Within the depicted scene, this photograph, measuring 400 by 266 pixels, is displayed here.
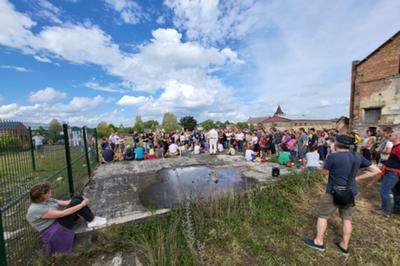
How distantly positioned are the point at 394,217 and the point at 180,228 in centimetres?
442

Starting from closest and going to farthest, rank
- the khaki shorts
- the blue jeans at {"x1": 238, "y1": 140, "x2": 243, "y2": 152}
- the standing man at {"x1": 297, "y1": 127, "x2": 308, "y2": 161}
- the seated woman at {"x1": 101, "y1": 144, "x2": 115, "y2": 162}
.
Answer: the khaki shorts, the standing man at {"x1": 297, "y1": 127, "x2": 308, "y2": 161}, the seated woman at {"x1": 101, "y1": 144, "x2": 115, "y2": 162}, the blue jeans at {"x1": 238, "y1": 140, "x2": 243, "y2": 152}

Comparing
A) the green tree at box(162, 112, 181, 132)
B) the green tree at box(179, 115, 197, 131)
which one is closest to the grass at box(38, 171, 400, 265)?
the green tree at box(179, 115, 197, 131)

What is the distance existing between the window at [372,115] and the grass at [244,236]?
10966 mm

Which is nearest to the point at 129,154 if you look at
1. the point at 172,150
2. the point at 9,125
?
the point at 172,150

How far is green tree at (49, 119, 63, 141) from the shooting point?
4.23 meters

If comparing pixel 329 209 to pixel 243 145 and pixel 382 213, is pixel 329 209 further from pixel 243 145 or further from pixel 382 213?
pixel 243 145

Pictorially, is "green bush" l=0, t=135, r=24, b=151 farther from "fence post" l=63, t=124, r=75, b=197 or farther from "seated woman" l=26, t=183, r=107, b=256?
"fence post" l=63, t=124, r=75, b=197

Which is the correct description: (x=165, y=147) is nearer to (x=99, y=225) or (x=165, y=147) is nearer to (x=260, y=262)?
(x=99, y=225)

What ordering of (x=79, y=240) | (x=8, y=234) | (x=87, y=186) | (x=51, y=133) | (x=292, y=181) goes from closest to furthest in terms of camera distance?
(x=8, y=234) < (x=79, y=240) < (x=51, y=133) < (x=292, y=181) < (x=87, y=186)

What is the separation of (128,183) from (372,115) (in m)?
15.7

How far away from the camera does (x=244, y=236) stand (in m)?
3.32

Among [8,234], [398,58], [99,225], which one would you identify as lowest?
[99,225]

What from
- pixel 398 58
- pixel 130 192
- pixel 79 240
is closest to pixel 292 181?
pixel 130 192

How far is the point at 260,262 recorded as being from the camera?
2811mm
